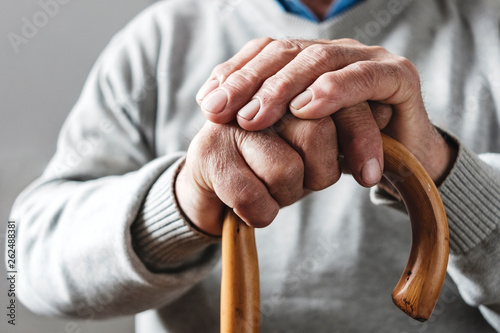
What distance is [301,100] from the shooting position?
348 mm

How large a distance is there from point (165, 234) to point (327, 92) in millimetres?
241

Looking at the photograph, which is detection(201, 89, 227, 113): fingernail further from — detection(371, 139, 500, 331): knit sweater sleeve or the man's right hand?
detection(371, 139, 500, 331): knit sweater sleeve

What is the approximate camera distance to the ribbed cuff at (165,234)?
465 mm

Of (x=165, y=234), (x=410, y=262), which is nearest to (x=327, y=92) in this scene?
(x=410, y=262)

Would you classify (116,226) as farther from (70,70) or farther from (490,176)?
(70,70)

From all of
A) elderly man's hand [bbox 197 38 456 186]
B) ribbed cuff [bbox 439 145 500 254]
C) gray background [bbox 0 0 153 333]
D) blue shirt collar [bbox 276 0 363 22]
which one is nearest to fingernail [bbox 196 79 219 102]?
elderly man's hand [bbox 197 38 456 186]

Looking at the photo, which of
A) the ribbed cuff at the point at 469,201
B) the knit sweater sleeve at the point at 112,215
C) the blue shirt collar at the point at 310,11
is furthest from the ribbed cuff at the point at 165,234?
the blue shirt collar at the point at 310,11

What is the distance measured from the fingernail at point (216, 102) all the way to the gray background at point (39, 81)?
72 centimetres

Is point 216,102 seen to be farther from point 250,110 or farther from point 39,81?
point 39,81

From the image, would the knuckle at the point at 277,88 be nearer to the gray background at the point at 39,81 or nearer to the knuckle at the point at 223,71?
the knuckle at the point at 223,71

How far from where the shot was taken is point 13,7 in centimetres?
90

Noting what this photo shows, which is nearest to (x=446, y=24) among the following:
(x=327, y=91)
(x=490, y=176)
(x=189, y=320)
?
(x=490, y=176)

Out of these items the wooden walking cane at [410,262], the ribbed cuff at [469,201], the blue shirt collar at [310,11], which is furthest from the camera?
the blue shirt collar at [310,11]

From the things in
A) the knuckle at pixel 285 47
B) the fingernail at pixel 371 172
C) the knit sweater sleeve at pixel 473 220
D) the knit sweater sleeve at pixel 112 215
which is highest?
the knuckle at pixel 285 47
